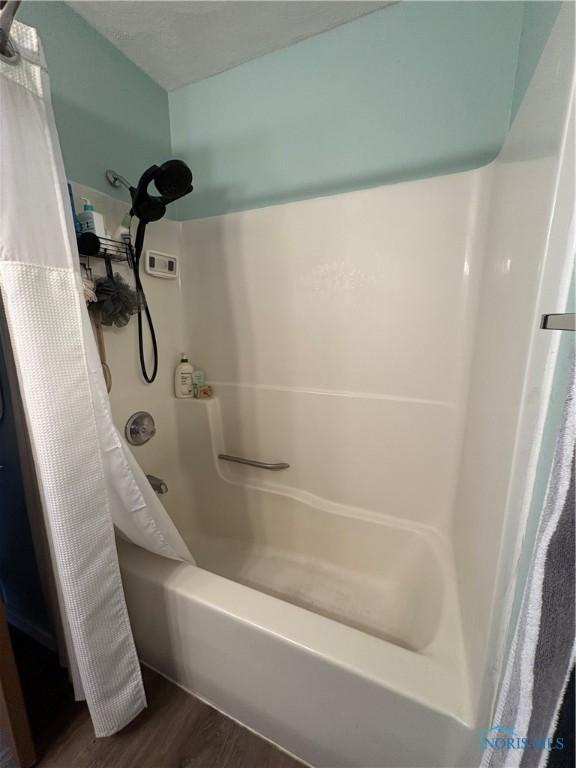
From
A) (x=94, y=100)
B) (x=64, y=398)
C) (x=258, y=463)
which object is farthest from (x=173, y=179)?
(x=258, y=463)

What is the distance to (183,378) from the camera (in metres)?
1.52

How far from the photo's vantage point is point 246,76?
1.26 m

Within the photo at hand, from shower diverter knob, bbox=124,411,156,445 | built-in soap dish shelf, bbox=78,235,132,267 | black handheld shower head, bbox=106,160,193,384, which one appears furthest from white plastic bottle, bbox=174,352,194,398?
built-in soap dish shelf, bbox=78,235,132,267

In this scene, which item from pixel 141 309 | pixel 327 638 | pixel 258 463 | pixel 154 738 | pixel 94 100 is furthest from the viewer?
pixel 258 463

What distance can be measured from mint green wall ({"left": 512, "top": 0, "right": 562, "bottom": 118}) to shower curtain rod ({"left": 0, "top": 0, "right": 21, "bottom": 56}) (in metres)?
1.03

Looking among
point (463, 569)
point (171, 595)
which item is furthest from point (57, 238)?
point (463, 569)

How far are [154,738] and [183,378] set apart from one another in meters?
1.27

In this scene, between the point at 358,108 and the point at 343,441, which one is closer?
the point at 358,108

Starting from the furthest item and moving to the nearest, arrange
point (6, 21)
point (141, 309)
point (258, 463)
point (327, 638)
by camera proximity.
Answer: point (258, 463) → point (141, 309) → point (327, 638) → point (6, 21)

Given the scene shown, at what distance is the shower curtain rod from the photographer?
55 cm

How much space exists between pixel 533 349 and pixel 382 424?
0.81 m

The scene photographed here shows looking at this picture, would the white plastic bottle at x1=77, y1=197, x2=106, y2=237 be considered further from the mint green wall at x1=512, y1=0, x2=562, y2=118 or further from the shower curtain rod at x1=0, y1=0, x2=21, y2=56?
the mint green wall at x1=512, y1=0, x2=562, y2=118

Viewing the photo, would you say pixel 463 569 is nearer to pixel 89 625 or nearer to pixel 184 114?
pixel 89 625

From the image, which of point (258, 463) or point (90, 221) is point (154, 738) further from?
point (90, 221)
